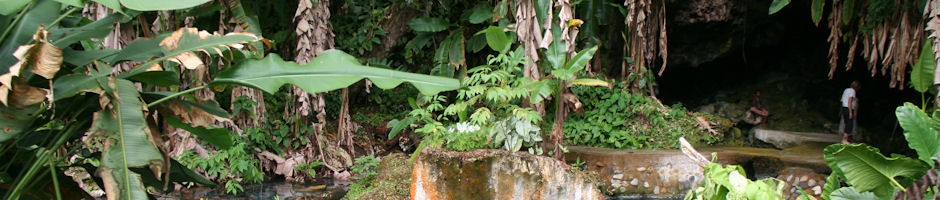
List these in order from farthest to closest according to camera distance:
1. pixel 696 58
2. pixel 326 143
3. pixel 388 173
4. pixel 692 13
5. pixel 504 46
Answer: pixel 696 58 → pixel 692 13 → pixel 326 143 → pixel 504 46 → pixel 388 173

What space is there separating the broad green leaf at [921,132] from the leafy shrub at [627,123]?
18.8ft

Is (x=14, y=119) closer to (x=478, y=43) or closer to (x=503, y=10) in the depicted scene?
(x=503, y=10)

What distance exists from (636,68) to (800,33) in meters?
4.46

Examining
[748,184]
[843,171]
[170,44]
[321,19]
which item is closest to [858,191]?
[843,171]

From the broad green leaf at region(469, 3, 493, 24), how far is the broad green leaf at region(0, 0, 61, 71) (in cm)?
628

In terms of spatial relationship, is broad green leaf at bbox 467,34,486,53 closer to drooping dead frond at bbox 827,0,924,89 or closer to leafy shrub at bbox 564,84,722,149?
leafy shrub at bbox 564,84,722,149

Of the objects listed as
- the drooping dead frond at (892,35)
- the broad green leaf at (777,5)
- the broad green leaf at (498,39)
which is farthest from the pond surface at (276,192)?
the drooping dead frond at (892,35)

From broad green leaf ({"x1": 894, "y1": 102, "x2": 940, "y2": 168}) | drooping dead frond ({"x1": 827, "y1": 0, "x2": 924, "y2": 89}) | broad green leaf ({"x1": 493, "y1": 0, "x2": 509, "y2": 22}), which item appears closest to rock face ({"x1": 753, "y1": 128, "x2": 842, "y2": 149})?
drooping dead frond ({"x1": 827, "y1": 0, "x2": 924, "y2": 89})

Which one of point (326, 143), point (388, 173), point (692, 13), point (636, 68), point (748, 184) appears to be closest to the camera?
point (748, 184)

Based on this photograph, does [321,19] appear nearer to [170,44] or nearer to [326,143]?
[326,143]

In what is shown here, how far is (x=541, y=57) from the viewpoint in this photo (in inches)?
261

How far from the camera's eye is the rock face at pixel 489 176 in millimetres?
5246

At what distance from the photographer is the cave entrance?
10.8 m

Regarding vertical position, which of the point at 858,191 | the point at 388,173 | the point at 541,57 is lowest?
the point at 388,173
